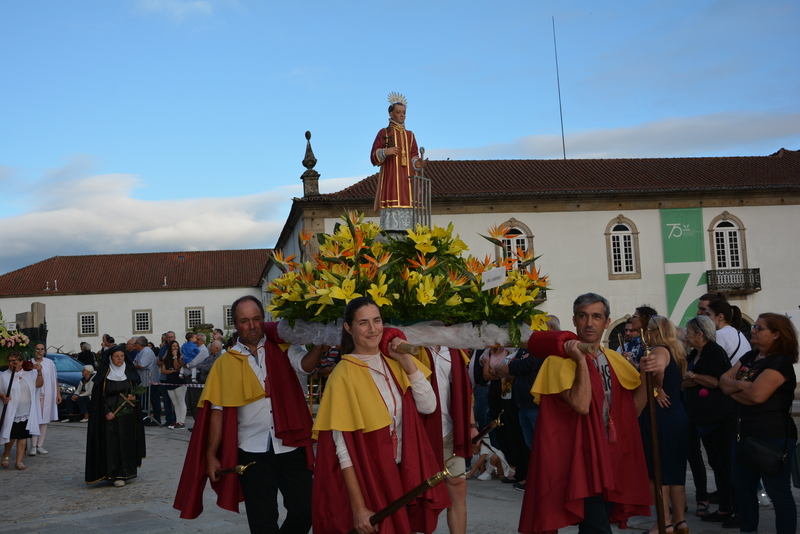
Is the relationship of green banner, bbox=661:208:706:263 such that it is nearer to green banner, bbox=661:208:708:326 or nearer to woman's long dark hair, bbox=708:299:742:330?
green banner, bbox=661:208:708:326

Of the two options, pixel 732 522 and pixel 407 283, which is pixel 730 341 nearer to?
pixel 732 522

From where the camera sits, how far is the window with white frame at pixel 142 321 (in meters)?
60.3

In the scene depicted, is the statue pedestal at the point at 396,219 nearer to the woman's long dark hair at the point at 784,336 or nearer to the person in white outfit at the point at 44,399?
the person in white outfit at the point at 44,399

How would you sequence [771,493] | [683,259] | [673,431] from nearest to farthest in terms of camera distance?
[771,493] < [673,431] < [683,259]

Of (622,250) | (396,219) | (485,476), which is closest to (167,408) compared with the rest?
(396,219)

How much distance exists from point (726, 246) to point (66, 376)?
28.9m

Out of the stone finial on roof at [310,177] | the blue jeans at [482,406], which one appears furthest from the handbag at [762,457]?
the stone finial on roof at [310,177]

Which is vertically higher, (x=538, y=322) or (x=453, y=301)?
(x=453, y=301)

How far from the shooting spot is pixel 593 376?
15.7 feet

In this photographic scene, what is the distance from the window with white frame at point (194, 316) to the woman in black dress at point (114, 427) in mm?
51880

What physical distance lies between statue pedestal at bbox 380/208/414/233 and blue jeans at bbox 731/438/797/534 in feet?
21.8

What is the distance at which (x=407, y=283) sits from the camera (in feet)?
15.0

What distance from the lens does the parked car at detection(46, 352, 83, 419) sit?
1930 cm

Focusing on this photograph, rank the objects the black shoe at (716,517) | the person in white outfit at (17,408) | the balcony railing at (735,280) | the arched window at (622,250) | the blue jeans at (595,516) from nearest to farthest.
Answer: the blue jeans at (595,516) < the black shoe at (716,517) < the person in white outfit at (17,408) < the balcony railing at (735,280) < the arched window at (622,250)
